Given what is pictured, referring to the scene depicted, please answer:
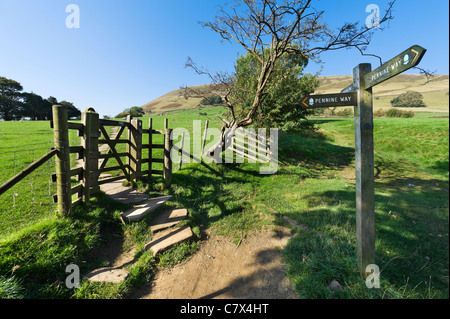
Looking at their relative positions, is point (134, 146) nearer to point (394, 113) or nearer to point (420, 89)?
point (420, 89)

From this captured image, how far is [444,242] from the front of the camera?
12.6 feet

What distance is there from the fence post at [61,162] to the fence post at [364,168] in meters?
5.89

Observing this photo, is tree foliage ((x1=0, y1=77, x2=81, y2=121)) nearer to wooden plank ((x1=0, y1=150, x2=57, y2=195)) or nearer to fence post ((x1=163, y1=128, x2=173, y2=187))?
fence post ((x1=163, y1=128, x2=173, y2=187))

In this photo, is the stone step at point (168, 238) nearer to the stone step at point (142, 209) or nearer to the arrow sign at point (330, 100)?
the stone step at point (142, 209)

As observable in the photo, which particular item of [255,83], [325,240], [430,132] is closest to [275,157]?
[255,83]

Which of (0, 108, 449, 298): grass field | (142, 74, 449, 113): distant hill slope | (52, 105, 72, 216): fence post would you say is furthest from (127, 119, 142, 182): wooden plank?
(142, 74, 449, 113): distant hill slope

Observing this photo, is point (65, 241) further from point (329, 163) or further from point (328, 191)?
point (329, 163)

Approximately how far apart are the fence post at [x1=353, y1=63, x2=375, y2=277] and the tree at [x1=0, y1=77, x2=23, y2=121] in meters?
53.7

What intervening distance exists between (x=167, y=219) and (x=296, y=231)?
3.44 meters

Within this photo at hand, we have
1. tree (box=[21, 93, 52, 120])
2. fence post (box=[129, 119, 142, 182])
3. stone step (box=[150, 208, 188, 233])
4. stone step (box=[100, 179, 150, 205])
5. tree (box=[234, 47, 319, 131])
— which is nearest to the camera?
stone step (box=[150, 208, 188, 233])

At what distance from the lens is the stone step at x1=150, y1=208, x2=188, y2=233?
14.1 ft

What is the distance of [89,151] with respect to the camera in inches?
177

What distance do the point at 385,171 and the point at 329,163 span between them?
2906 mm

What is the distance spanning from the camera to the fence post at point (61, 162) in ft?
12.3
